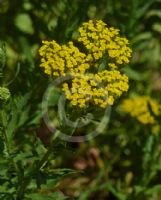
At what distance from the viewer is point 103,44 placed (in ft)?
7.24

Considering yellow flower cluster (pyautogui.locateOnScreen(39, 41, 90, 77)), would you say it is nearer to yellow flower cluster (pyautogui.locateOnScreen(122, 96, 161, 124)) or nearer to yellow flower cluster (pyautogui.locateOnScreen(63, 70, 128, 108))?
yellow flower cluster (pyautogui.locateOnScreen(63, 70, 128, 108))

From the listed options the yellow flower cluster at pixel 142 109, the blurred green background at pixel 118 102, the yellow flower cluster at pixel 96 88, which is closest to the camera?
the yellow flower cluster at pixel 96 88

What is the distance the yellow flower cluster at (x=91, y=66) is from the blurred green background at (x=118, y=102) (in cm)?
67

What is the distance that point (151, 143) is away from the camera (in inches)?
137

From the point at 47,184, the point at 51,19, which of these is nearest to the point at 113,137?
the point at 51,19

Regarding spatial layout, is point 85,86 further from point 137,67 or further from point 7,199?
point 137,67

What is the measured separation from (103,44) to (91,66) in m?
0.11

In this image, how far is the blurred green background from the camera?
3133 mm

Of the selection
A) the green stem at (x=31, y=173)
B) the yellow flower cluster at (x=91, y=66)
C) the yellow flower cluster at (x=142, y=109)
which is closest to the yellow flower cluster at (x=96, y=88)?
the yellow flower cluster at (x=91, y=66)

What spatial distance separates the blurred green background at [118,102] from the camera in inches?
123

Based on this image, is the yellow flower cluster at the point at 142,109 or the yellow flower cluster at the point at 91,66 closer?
the yellow flower cluster at the point at 91,66

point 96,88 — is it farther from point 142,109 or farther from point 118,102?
point 142,109

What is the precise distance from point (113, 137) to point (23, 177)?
1.96m

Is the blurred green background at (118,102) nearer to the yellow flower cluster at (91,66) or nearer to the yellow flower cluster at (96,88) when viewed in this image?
the yellow flower cluster at (91,66)
